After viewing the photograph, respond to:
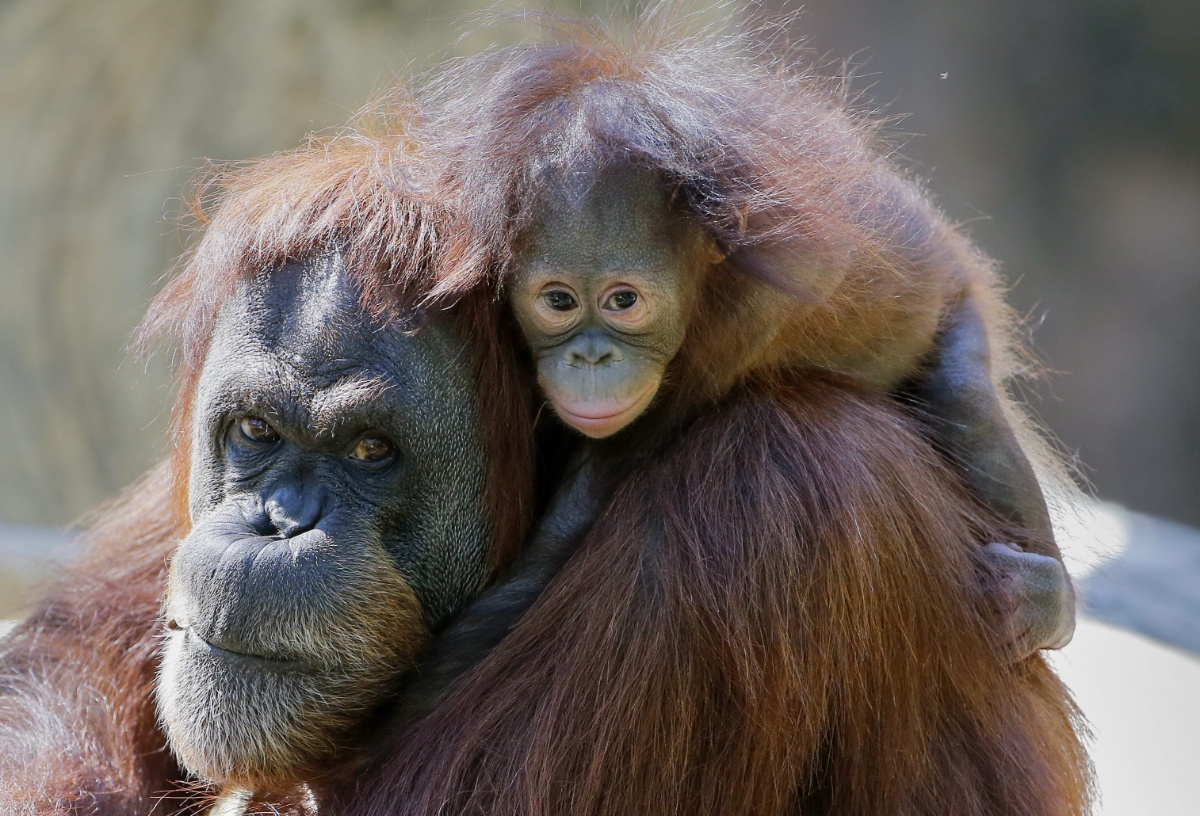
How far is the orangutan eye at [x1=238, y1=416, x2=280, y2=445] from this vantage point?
1880 millimetres

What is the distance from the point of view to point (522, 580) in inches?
75.9

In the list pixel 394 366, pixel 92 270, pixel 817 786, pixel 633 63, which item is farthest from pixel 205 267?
pixel 92 270

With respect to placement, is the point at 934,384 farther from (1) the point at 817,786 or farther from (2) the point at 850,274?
(1) the point at 817,786

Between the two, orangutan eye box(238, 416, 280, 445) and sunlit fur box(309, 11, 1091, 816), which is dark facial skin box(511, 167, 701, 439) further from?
orangutan eye box(238, 416, 280, 445)

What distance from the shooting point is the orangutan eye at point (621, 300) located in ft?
5.88

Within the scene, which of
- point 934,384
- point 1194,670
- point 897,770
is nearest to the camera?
point 897,770

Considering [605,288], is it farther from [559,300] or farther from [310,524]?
[310,524]

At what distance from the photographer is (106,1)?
5098 millimetres

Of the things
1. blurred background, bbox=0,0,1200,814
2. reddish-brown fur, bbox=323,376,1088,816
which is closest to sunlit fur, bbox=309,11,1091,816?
reddish-brown fur, bbox=323,376,1088,816

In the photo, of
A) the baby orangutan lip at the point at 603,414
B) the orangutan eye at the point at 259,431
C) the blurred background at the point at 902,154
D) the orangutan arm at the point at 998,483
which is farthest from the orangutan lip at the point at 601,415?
the blurred background at the point at 902,154

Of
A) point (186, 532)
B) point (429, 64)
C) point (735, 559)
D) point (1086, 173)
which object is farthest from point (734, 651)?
point (1086, 173)

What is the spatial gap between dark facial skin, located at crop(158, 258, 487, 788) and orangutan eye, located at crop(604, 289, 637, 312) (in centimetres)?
26

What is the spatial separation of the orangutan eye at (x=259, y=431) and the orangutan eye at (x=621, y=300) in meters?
0.55

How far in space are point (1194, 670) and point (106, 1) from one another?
189 inches
